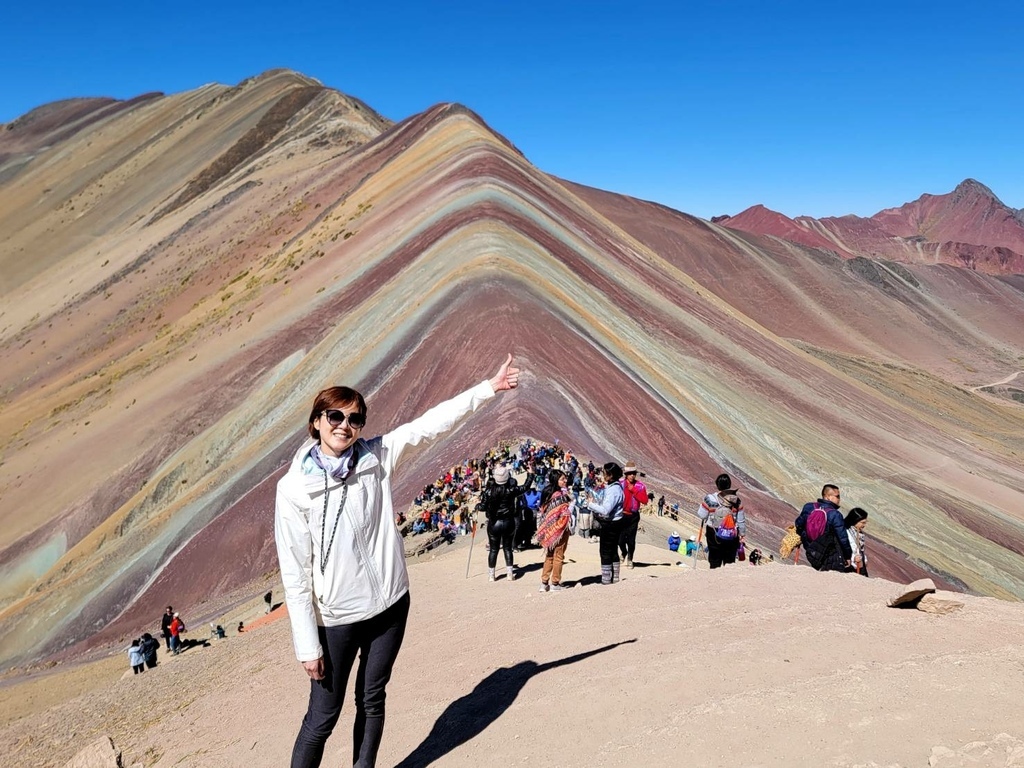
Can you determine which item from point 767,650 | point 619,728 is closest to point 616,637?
point 767,650

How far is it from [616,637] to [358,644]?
2.45 m

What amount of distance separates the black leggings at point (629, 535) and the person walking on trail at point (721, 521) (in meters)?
0.68

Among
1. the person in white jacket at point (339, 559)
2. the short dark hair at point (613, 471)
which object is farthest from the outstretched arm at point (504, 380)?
the short dark hair at point (613, 471)

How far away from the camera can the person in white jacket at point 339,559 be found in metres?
3.60

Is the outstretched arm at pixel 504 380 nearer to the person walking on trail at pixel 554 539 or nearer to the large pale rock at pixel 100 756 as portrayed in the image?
the person walking on trail at pixel 554 539

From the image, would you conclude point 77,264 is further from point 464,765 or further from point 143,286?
point 464,765

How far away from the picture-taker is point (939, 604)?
5.44 m

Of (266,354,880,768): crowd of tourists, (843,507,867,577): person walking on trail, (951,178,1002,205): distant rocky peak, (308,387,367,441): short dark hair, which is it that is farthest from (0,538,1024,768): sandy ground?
(951,178,1002,205): distant rocky peak

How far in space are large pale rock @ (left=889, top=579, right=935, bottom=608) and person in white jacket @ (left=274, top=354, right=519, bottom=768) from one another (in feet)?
12.2

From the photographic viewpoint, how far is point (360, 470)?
12.1 feet

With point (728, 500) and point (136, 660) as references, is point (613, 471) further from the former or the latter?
point (136, 660)

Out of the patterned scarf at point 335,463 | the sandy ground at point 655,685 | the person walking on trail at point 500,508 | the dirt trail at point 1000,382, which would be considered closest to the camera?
the patterned scarf at point 335,463

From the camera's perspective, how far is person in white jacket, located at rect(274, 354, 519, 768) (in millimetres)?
3598

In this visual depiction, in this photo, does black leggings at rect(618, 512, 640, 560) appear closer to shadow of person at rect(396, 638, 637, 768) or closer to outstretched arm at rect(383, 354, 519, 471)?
shadow of person at rect(396, 638, 637, 768)
